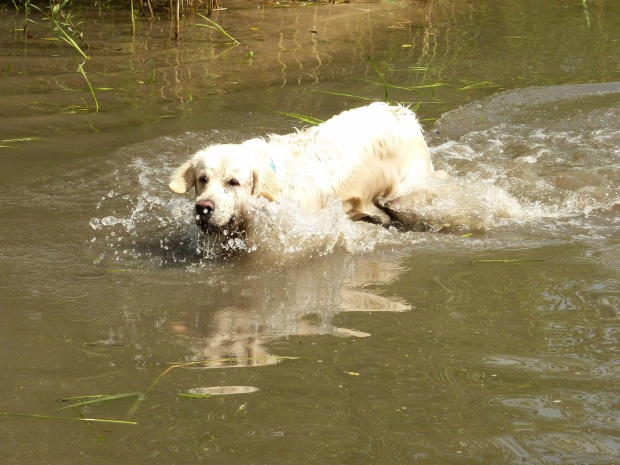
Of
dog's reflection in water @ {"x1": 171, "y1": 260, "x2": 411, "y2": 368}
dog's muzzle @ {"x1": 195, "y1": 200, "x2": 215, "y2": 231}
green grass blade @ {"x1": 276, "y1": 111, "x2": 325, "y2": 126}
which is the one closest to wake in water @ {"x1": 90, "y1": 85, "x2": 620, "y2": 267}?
dog's muzzle @ {"x1": 195, "y1": 200, "x2": 215, "y2": 231}

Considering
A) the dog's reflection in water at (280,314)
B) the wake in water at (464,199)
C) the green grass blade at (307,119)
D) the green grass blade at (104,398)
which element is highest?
the green grass blade at (307,119)

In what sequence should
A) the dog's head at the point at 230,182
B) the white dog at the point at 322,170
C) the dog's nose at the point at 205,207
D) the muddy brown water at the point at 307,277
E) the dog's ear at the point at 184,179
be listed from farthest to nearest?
the dog's ear at the point at 184,179
the white dog at the point at 322,170
the dog's head at the point at 230,182
the dog's nose at the point at 205,207
the muddy brown water at the point at 307,277

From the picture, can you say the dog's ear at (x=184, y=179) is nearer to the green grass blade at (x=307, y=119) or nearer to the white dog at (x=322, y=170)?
the white dog at (x=322, y=170)

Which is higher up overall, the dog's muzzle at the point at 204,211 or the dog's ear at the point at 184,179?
the dog's ear at the point at 184,179

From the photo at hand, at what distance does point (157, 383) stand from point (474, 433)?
1270 millimetres

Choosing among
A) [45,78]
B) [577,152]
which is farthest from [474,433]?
[45,78]

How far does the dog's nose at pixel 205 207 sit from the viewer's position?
15.8 feet

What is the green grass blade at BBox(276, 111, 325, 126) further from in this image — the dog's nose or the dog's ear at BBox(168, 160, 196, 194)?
the dog's nose

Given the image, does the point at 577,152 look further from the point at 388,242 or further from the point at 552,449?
the point at 552,449

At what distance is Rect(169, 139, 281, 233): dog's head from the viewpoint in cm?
491

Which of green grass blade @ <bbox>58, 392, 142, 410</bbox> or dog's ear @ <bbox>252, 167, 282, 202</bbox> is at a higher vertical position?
dog's ear @ <bbox>252, 167, 282, 202</bbox>

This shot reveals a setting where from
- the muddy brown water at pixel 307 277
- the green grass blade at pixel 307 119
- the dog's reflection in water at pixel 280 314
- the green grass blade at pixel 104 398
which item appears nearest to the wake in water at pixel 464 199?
the muddy brown water at pixel 307 277

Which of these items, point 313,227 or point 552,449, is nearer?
point 552,449

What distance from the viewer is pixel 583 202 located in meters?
5.80
